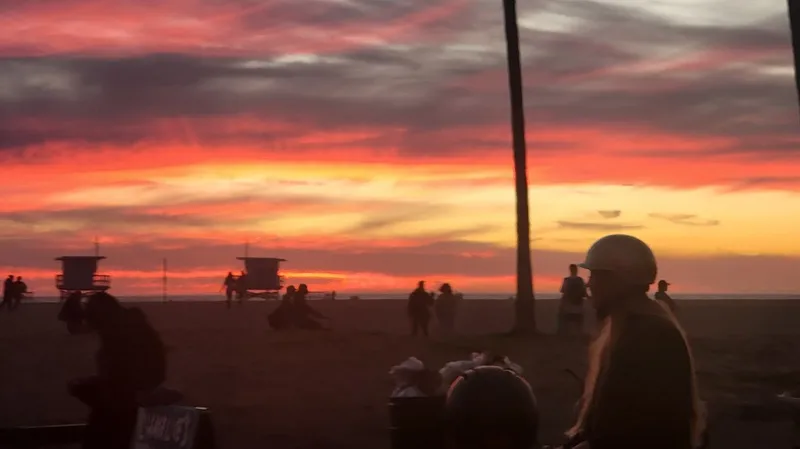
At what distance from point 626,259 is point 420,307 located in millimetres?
29081

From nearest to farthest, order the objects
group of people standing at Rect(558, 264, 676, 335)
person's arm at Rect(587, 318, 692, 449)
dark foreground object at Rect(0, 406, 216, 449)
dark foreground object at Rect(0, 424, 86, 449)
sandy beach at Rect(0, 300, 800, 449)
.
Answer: person's arm at Rect(587, 318, 692, 449), dark foreground object at Rect(0, 406, 216, 449), dark foreground object at Rect(0, 424, 86, 449), sandy beach at Rect(0, 300, 800, 449), group of people standing at Rect(558, 264, 676, 335)

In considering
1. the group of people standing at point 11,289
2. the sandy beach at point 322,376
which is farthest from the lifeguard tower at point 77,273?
the sandy beach at point 322,376

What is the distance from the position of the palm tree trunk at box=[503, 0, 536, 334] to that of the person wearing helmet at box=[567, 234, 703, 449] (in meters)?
25.6

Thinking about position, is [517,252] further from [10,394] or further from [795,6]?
[795,6]

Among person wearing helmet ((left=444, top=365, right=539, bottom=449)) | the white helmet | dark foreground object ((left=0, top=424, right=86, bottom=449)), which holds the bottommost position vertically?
dark foreground object ((left=0, top=424, right=86, bottom=449))

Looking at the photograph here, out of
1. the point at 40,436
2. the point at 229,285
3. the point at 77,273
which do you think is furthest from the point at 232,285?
the point at 40,436

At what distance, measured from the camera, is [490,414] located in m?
6.69

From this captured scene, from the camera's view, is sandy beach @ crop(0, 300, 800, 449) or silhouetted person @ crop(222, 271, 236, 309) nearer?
sandy beach @ crop(0, 300, 800, 449)

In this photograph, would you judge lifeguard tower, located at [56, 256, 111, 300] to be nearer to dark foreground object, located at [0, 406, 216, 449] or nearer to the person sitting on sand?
the person sitting on sand

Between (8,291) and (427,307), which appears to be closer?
(427,307)

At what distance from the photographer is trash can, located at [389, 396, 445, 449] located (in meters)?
10.4

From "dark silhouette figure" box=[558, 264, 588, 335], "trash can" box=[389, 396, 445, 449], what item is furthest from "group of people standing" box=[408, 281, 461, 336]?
"trash can" box=[389, 396, 445, 449]

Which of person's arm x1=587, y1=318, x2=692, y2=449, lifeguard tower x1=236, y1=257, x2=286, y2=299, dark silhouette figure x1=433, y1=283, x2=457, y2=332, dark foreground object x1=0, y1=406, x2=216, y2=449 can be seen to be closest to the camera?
person's arm x1=587, y1=318, x2=692, y2=449

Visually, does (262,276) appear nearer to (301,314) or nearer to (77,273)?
(77,273)
